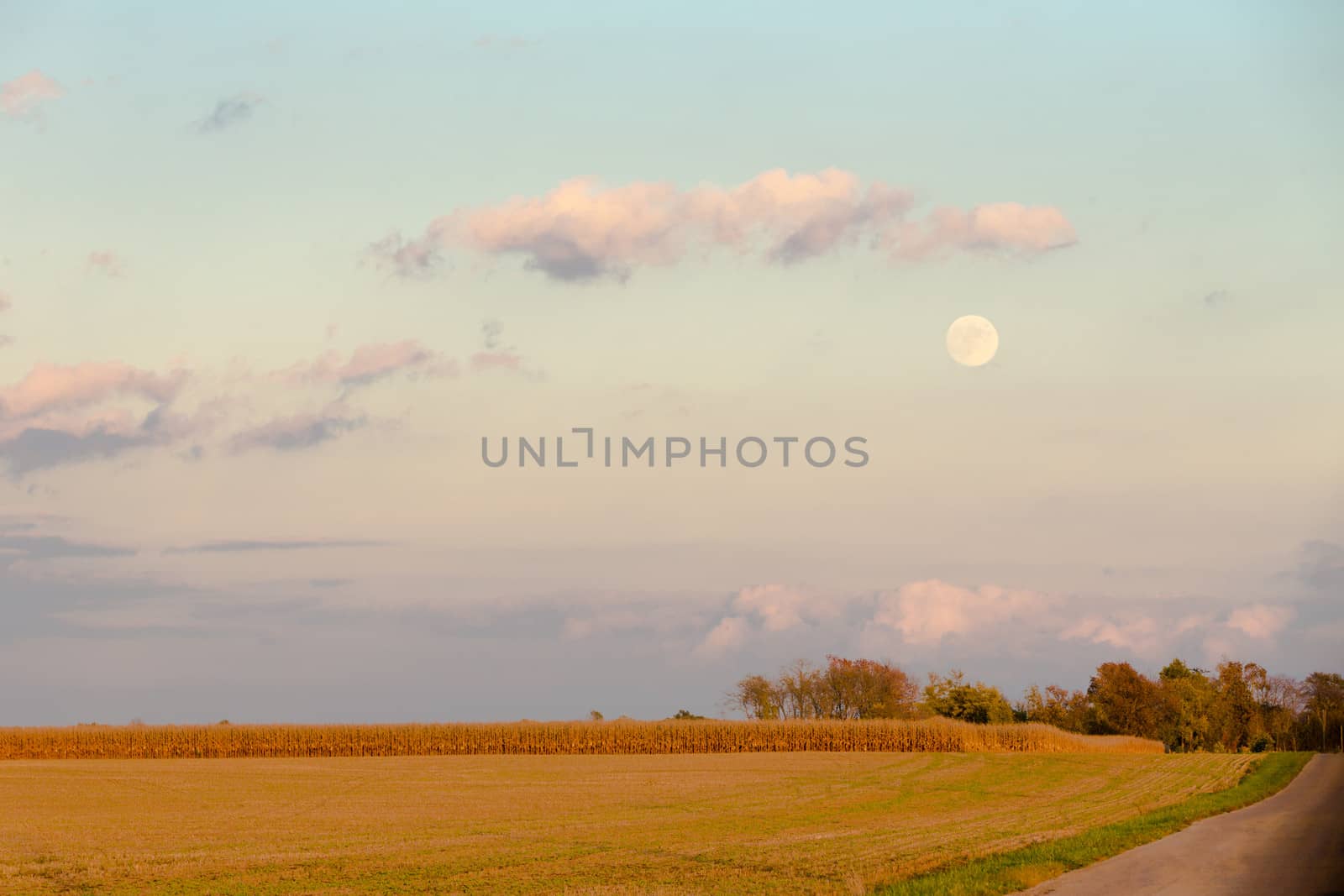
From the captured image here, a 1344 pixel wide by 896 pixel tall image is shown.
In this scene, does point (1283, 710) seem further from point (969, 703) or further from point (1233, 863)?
point (1233, 863)

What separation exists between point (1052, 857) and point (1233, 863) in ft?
10.2

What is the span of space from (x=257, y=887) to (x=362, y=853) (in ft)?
16.1

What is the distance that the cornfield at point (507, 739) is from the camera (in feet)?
263

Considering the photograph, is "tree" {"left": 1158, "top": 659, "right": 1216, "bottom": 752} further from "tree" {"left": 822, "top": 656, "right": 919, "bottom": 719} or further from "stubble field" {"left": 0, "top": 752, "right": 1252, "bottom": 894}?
"stubble field" {"left": 0, "top": 752, "right": 1252, "bottom": 894}

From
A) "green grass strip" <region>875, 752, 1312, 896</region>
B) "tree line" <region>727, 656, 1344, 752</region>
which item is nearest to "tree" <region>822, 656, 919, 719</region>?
"tree line" <region>727, 656, 1344, 752</region>

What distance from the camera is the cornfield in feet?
263

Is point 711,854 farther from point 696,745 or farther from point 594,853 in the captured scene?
point 696,745

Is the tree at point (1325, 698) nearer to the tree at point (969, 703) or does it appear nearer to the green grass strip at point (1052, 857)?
the tree at point (969, 703)

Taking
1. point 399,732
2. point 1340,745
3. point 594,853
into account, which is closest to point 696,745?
point 399,732

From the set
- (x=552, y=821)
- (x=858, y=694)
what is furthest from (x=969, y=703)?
(x=552, y=821)

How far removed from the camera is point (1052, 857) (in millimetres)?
24016

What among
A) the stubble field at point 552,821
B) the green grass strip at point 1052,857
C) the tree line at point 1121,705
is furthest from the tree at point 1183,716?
the green grass strip at point 1052,857

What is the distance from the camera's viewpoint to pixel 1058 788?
158ft

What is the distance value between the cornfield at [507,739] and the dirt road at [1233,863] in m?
48.4
